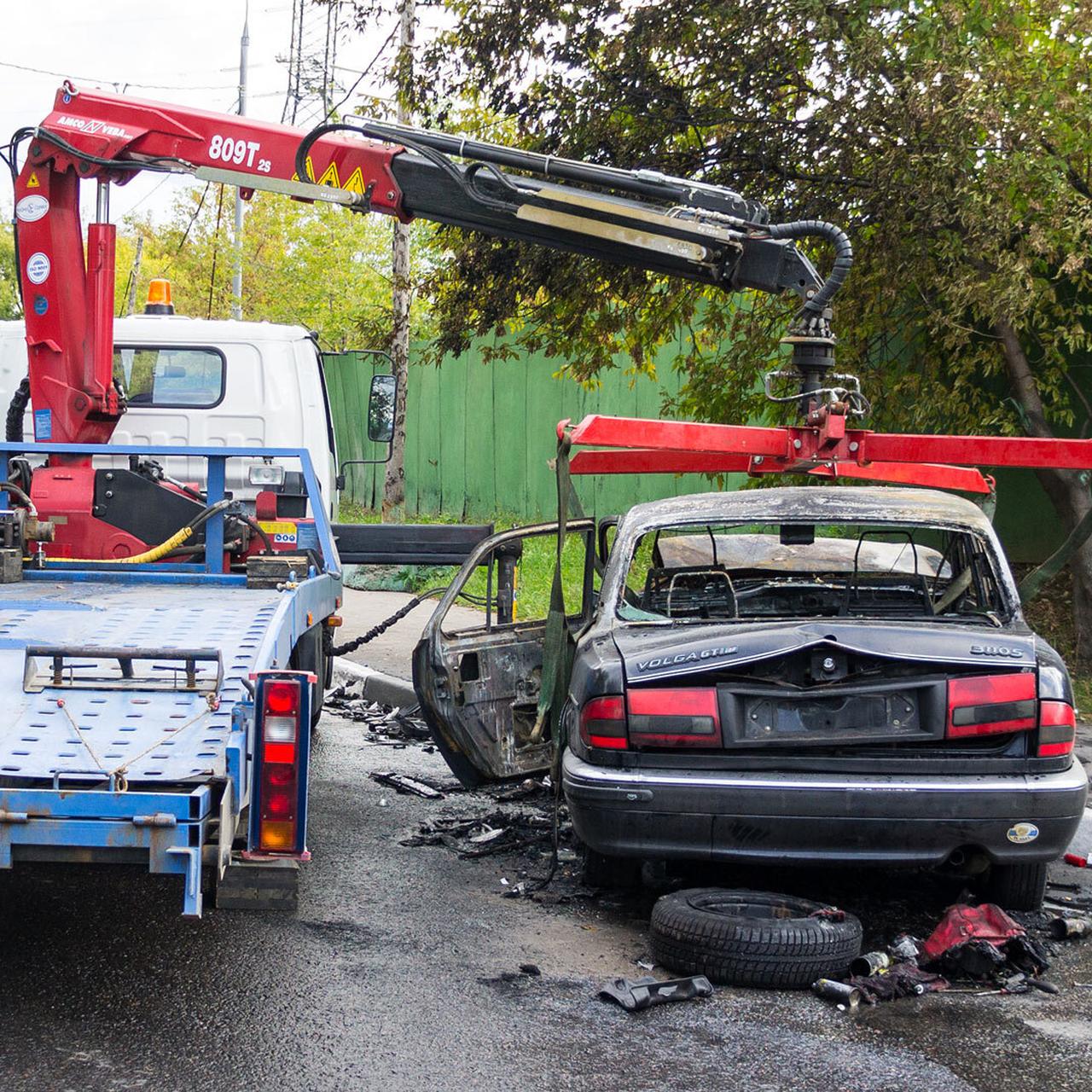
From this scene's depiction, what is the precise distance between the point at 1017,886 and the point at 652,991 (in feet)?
5.16

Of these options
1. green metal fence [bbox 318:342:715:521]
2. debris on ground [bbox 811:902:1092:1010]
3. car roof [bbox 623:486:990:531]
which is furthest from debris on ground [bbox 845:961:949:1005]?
green metal fence [bbox 318:342:715:521]

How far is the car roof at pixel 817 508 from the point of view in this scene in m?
5.61

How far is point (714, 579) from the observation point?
21.4 ft

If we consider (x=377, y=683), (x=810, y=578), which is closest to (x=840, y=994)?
(x=810, y=578)

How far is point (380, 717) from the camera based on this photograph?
9.39 metres

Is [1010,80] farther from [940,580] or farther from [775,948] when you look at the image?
[775,948]

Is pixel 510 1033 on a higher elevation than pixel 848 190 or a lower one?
lower

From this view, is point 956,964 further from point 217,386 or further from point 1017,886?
point 217,386

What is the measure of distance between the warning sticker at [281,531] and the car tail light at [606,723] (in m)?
3.73

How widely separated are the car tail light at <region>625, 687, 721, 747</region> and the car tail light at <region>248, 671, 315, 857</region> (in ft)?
3.91

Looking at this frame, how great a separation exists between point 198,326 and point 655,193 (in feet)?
13.1

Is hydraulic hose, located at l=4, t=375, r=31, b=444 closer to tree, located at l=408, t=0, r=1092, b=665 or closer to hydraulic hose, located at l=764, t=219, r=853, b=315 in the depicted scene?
tree, located at l=408, t=0, r=1092, b=665

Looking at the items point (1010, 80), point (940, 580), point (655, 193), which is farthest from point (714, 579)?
point (1010, 80)

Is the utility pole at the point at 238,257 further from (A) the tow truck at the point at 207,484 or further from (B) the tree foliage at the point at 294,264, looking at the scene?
(A) the tow truck at the point at 207,484
